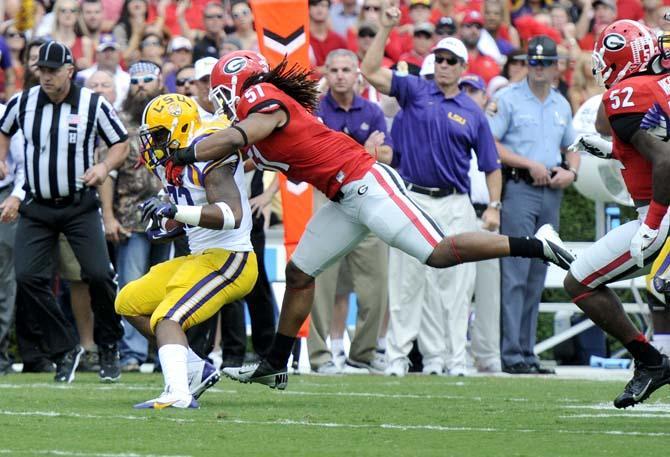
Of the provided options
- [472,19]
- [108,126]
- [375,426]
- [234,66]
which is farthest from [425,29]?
[375,426]

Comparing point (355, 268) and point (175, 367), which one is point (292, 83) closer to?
point (175, 367)

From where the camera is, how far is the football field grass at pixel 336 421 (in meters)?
5.76

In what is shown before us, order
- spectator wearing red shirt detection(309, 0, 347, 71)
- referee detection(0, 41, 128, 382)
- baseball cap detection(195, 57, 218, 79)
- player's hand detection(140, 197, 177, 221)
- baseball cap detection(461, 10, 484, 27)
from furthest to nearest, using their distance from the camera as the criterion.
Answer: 1. baseball cap detection(461, 10, 484, 27)
2. spectator wearing red shirt detection(309, 0, 347, 71)
3. baseball cap detection(195, 57, 218, 79)
4. referee detection(0, 41, 128, 382)
5. player's hand detection(140, 197, 177, 221)

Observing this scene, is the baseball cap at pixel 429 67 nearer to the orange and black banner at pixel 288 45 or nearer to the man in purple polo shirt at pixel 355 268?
the man in purple polo shirt at pixel 355 268

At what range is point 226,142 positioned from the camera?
711 cm

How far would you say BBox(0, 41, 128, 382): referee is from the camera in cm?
972

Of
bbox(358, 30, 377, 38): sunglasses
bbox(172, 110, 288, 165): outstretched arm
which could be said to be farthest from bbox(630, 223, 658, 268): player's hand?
bbox(358, 30, 377, 38): sunglasses

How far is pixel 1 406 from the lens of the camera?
25.0 feet

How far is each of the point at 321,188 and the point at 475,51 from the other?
267 inches

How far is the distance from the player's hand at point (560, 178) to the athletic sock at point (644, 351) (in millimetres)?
4045

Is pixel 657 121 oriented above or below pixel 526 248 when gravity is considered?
→ above

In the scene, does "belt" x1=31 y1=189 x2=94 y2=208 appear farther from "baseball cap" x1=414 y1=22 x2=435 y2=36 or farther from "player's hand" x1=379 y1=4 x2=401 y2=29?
"baseball cap" x1=414 y1=22 x2=435 y2=36

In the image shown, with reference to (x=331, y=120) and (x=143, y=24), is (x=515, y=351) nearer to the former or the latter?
(x=331, y=120)

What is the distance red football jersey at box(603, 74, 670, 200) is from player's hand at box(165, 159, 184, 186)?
2.20 m
